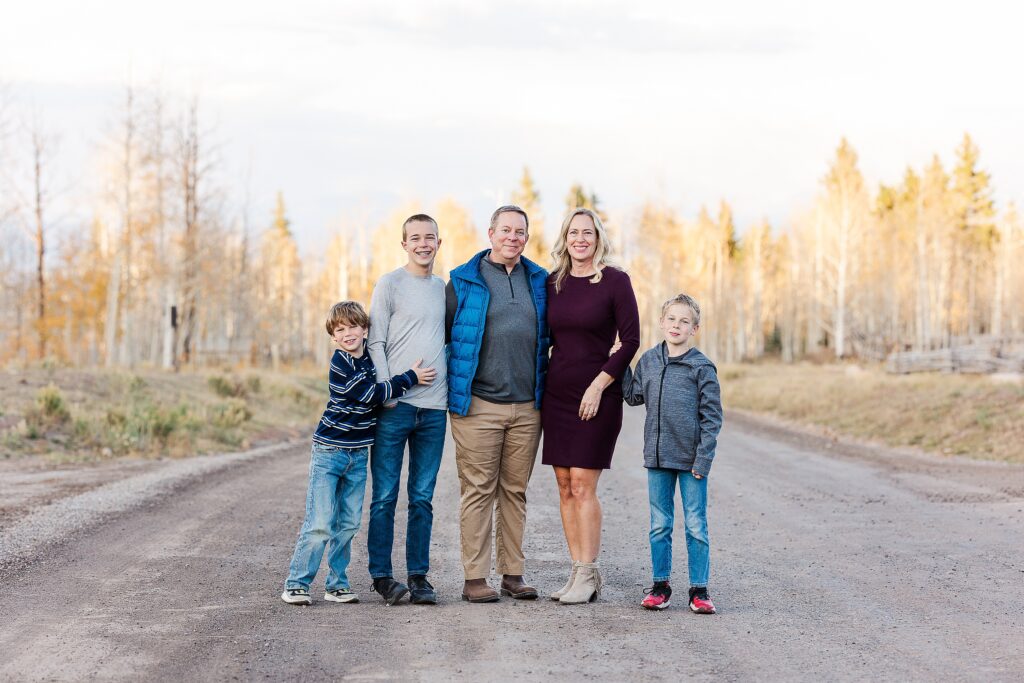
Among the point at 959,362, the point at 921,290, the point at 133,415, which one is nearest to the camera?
the point at 133,415

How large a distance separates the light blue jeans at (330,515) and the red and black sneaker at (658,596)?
6.17ft

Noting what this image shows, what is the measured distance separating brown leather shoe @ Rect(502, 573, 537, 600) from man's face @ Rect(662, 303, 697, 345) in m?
1.80

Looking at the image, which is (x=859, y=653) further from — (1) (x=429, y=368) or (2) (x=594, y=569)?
(1) (x=429, y=368)

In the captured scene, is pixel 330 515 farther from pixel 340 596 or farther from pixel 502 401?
pixel 502 401

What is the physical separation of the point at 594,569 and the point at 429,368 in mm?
1623

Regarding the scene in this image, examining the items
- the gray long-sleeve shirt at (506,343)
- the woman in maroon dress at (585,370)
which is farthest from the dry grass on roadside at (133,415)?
the woman in maroon dress at (585,370)

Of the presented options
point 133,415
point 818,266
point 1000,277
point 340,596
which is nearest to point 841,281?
point 818,266

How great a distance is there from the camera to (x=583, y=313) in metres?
6.36

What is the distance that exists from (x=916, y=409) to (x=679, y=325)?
57.7 ft

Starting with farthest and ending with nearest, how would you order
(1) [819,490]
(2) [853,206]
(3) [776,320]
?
(3) [776,320] < (2) [853,206] < (1) [819,490]

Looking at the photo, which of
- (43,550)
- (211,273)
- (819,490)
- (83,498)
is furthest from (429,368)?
(211,273)

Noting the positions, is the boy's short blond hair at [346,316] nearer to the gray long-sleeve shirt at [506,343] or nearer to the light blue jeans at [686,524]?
the gray long-sleeve shirt at [506,343]

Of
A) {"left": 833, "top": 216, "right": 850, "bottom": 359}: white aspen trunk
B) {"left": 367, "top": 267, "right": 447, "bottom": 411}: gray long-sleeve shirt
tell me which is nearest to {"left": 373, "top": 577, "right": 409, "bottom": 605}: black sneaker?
{"left": 367, "top": 267, "right": 447, "bottom": 411}: gray long-sleeve shirt

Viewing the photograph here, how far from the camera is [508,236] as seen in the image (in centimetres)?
645
